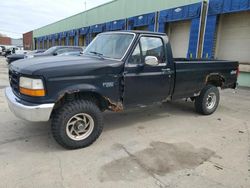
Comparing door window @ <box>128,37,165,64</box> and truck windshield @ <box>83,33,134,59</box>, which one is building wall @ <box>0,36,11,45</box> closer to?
truck windshield @ <box>83,33,134,59</box>

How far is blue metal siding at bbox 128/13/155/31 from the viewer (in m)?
17.1

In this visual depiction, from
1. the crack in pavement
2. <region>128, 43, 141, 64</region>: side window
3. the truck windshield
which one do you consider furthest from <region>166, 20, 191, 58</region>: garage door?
the crack in pavement

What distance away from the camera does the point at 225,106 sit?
24.3 feet

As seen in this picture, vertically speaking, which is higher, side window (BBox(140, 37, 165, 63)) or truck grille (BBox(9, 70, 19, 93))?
side window (BBox(140, 37, 165, 63))

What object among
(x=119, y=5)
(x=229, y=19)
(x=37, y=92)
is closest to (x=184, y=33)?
(x=229, y=19)

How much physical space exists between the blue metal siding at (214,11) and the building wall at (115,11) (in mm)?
1552

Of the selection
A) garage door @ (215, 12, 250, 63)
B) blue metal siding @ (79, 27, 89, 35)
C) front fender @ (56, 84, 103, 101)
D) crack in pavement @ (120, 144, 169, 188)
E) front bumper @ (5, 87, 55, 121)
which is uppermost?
blue metal siding @ (79, 27, 89, 35)

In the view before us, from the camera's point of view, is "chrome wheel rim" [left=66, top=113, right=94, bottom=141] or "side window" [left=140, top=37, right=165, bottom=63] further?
"side window" [left=140, top=37, right=165, bottom=63]

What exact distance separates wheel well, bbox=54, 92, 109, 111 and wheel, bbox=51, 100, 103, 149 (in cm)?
11

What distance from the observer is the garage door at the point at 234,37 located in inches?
476

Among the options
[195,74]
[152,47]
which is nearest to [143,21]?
[195,74]

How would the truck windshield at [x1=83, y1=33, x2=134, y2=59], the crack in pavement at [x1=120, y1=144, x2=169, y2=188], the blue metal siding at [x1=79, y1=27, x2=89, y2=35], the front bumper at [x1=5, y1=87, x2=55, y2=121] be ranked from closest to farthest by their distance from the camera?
the crack in pavement at [x1=120, y1=144, x2=169, y2=188]
the front bumper at [x1=5, y1=87, x2=55, y2=121]
the truck windshield at [x1=83, y1=33, x2=134, y2=59]
the blue metal siding at [x1=79, y1=27, x2=89, y2=35]

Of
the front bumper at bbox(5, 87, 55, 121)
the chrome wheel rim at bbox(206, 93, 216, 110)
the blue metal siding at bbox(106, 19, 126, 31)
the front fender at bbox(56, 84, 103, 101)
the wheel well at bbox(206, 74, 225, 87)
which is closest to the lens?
the front bumper at bbox(5, 87, 55, 121)

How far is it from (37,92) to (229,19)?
1241cm
